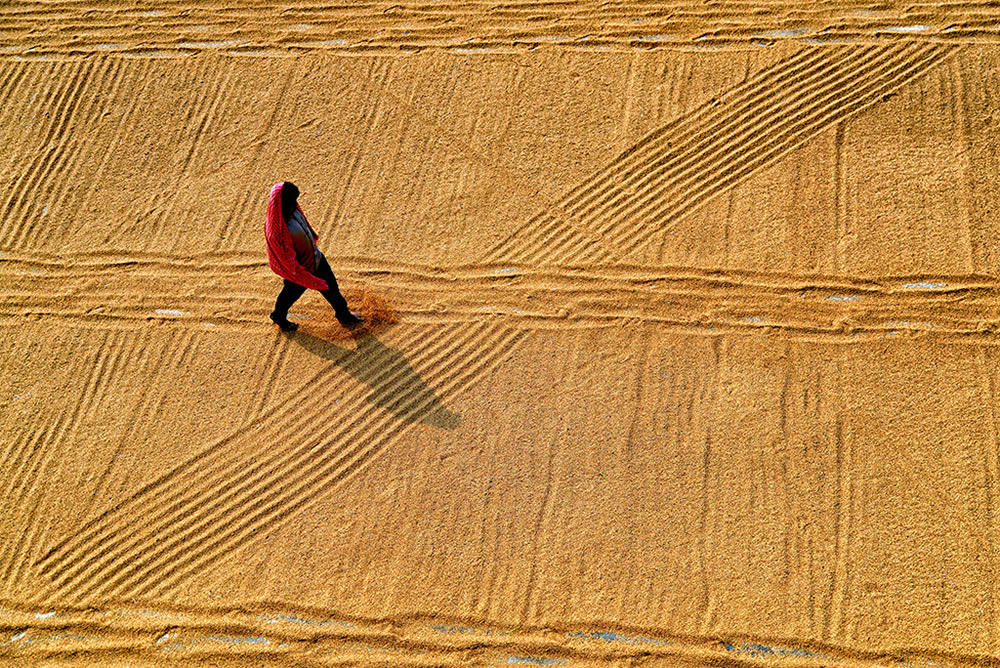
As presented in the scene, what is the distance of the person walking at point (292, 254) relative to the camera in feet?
17.7

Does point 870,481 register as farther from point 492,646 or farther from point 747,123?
point 747,123

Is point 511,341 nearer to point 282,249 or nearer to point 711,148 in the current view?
point 282,249

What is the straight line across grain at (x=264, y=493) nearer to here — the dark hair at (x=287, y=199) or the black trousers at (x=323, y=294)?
the black trousers at (x=323, y=294)

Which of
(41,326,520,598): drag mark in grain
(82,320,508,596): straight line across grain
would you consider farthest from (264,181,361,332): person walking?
(82,320,508,596): straight line across grain

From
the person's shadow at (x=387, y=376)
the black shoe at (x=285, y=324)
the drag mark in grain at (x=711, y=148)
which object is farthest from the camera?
the drag mark in grain at (x=711, y=148)

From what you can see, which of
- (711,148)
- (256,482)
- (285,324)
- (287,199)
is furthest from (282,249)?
(711,148)

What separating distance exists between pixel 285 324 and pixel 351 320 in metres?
0.50

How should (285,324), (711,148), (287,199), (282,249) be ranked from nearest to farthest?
(287,199), (282,249), (285,324), (711,148)

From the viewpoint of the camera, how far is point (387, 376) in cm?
600

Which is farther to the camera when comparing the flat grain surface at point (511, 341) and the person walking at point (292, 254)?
the person walking at point (292, 254)

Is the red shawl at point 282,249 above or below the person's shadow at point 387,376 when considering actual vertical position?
above

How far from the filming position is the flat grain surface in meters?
5.00

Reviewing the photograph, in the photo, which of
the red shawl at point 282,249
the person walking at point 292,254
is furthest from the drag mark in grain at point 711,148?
the red shawl at point 282,249

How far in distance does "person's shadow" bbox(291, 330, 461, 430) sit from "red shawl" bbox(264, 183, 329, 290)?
0.60m
